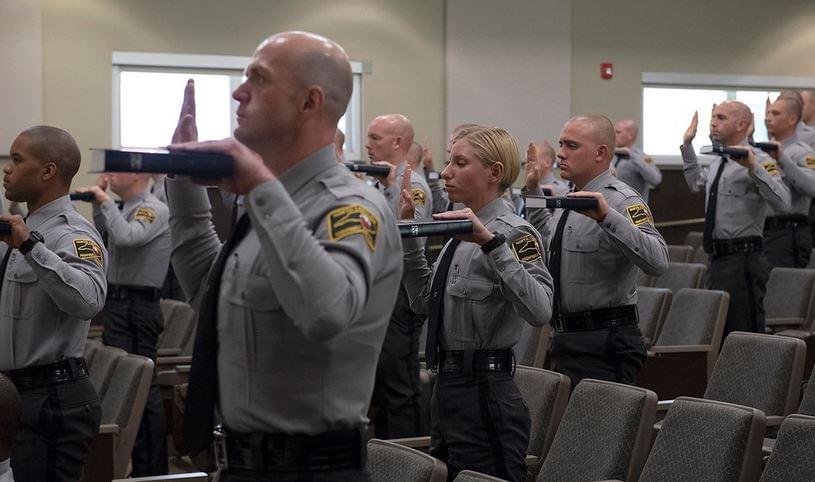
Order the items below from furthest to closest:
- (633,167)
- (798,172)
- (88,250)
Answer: (633,167) < (798,172) < (88,250)

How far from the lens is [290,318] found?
1728mm

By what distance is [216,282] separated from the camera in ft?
6.15

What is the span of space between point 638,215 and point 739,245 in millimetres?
2298

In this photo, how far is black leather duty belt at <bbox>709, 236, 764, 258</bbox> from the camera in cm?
619

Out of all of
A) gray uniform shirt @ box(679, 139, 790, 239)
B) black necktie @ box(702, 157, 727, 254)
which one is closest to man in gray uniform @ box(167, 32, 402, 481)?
gray uniform shirt @ box(679, 139, 790, 239)

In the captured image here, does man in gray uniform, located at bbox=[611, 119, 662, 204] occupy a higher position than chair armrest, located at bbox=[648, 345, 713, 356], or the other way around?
man in gray uniform, located at bbox=[611, 119, 662, 204]

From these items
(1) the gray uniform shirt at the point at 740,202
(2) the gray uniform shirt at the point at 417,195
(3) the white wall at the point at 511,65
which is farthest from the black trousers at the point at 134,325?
(3) the white wall at the point at 511,65

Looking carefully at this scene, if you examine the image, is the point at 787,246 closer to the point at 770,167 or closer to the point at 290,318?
the point at 770,167

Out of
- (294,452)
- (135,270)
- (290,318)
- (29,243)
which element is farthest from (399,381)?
(290,318)

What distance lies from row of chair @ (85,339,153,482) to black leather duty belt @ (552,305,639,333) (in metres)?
1.56

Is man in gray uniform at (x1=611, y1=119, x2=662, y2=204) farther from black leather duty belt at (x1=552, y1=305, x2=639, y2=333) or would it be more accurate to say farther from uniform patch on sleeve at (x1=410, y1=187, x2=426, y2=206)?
black leather duty belt at (x1=552, y1=305, x2=639, y2=333)

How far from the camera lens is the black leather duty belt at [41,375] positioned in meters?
3.39

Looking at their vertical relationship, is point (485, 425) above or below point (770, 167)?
below

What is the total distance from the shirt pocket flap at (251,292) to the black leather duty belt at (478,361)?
145cm
